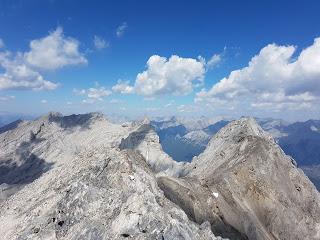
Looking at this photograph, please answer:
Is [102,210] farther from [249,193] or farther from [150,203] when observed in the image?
[249,193]

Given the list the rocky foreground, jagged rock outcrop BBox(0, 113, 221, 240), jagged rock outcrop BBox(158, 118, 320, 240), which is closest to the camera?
jagged rock outcrop BBox(0, 113, 221, 240)

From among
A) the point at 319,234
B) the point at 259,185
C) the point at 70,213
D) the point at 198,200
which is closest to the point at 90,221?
the point at 70,213

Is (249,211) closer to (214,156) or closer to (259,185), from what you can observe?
(259,185)

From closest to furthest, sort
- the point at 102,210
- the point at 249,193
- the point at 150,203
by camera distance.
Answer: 1. the point at 102,210
2. the point at 150,203
3. the point at 249,193

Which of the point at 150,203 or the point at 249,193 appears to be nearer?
the point at 150,203

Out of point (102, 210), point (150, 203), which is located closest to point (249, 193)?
point (150, 203)

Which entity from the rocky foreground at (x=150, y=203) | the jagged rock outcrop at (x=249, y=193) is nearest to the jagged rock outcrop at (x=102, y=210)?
the rocky foreground at (x=150, y=203)

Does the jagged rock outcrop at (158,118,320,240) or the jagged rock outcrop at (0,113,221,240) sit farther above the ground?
the jagged rock outcrop at (0,113,221,240)

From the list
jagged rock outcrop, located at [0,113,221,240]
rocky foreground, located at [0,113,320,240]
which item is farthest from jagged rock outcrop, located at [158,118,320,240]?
jagged rock outcrop, located at [0,113,221,240]

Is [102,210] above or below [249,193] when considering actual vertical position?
above

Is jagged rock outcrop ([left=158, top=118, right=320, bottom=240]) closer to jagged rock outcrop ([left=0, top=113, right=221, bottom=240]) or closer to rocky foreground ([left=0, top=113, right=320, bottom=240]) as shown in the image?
rocky foreground ([left=0, top=113, right=320, bottom=240])
